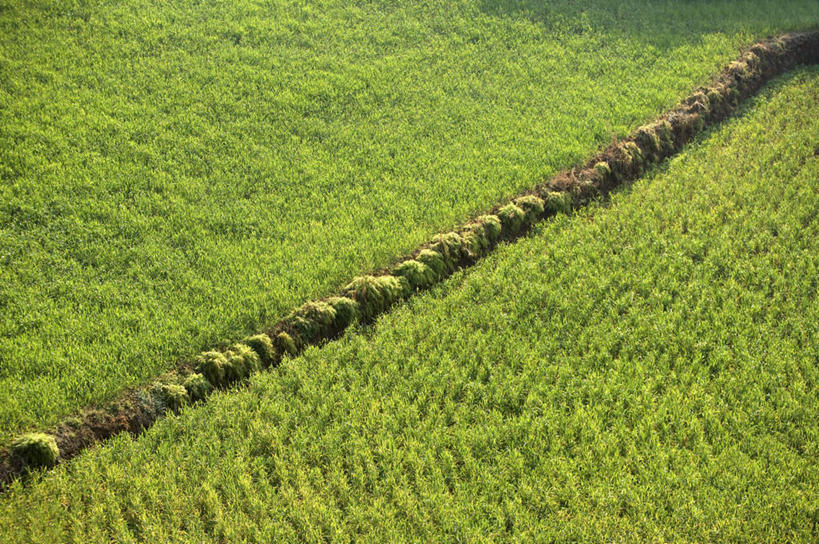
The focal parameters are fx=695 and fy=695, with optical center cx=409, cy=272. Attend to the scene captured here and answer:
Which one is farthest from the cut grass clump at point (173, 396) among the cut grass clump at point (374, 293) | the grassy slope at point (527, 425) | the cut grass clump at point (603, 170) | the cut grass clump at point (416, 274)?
the cut grass clump at point (603, 170)

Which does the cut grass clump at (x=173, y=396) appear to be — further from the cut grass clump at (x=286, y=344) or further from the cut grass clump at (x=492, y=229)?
the cut grass clump at (x=492, y=229)

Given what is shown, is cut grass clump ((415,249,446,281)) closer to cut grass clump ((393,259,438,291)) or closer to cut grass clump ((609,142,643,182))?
cut grass clump ((393,259,438,291))

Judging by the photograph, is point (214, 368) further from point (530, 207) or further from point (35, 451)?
point (530, 207)

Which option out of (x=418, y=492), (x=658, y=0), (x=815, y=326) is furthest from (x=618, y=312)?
(x=658, y=0)

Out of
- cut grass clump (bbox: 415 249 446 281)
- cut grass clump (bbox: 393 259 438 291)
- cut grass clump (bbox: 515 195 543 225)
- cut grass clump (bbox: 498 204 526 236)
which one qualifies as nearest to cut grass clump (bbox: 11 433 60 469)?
cut grass clump (bbox: 393 259 438 291)

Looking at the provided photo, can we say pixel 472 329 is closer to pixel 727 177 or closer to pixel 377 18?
pixel 727 177

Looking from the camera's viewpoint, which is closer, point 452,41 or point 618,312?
point 618,312
